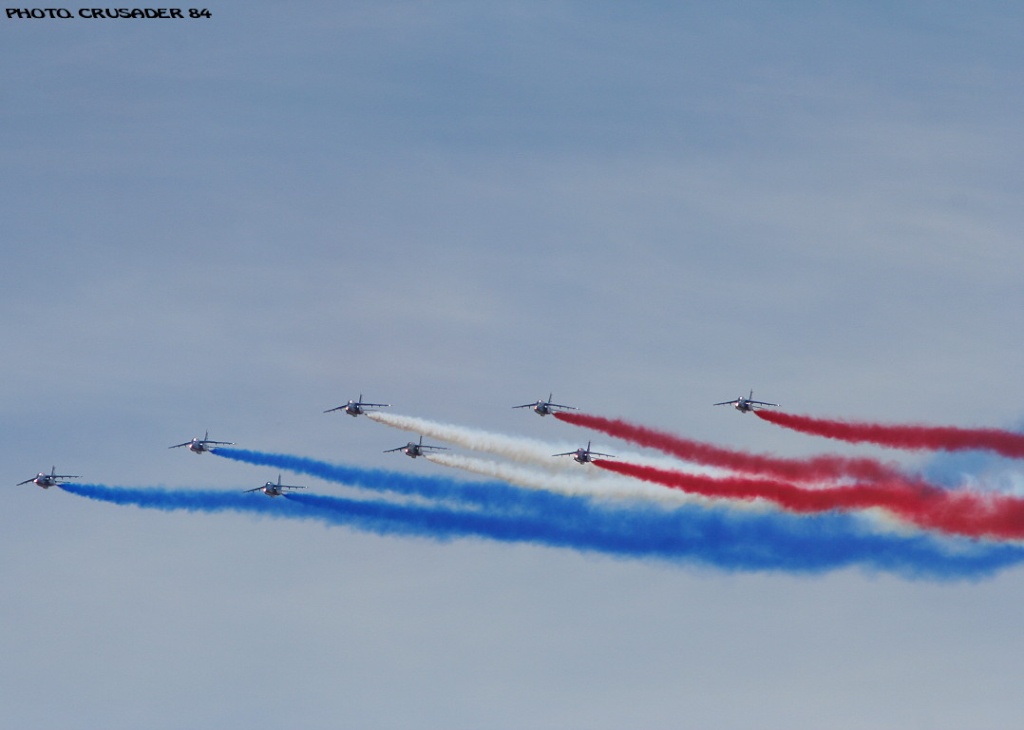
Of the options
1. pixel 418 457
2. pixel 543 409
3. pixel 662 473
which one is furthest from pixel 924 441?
pixel 418 457

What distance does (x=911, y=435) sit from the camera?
386 feet

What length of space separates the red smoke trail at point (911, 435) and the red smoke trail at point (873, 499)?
244cm

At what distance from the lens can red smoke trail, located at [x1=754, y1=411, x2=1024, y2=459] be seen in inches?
4498

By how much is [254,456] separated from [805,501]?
117ft

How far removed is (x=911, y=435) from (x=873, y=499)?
4.13m

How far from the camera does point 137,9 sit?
392 feet

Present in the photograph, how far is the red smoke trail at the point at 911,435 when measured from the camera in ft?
375

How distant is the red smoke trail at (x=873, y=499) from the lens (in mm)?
113938

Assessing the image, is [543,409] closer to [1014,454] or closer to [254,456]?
[254,456]

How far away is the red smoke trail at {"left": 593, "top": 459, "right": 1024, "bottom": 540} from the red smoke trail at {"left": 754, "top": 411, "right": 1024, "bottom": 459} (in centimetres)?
244

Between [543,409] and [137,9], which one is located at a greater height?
[137,9]

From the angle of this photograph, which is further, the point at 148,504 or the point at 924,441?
the point at 148,504

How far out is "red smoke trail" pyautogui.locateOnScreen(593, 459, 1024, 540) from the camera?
113938 mm

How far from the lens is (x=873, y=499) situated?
11744cm
